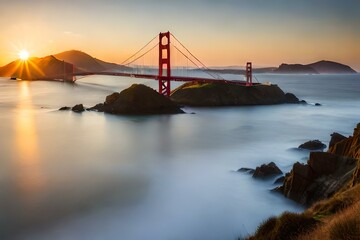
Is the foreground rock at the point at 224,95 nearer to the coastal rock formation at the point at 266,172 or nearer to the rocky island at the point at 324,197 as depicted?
the rocky island at the point at 324,197

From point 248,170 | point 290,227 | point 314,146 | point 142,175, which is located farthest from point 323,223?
point 314,146

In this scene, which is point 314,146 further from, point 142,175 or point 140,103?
point 140,103

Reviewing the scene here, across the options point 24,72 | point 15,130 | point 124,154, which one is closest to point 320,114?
point 124,154

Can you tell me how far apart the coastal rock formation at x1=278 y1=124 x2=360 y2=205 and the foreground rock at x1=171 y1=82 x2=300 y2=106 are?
138 feet

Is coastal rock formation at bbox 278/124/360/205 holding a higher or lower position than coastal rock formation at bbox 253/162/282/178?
higher

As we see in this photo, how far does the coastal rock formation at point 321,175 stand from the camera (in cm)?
1245

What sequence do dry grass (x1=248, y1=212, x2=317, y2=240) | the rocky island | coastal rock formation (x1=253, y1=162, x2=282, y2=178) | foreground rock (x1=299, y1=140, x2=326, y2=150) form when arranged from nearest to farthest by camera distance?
the rocky island → dry grass (x1=248, y1=212, x2=317, y2=240) → coastal rock formation (x1=253, y1=162, x2=282, y2=178) → foreground rock (x1=299, y1=140, x2=326, y2=150)

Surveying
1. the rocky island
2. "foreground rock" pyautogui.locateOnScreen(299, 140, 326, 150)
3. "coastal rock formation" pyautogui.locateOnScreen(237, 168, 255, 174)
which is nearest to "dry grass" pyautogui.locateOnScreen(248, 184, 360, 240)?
the rocky island

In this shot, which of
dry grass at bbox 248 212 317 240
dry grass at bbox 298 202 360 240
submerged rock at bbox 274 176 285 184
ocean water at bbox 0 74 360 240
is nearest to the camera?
dry grass at bbox 298 202 360 240

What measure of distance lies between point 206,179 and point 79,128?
2088cm

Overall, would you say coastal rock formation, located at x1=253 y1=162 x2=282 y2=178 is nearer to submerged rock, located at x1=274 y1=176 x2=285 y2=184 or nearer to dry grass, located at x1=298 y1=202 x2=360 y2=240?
submerged rock, located at x1=274 y1=176 x2=285 y2=184

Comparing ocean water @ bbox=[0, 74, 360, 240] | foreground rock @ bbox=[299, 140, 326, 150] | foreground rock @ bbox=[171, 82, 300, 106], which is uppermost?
foreground rock @ bbox=[171, 82, 300, 106]

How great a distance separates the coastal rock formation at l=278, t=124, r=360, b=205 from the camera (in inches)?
490

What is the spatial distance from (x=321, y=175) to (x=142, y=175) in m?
9.70
